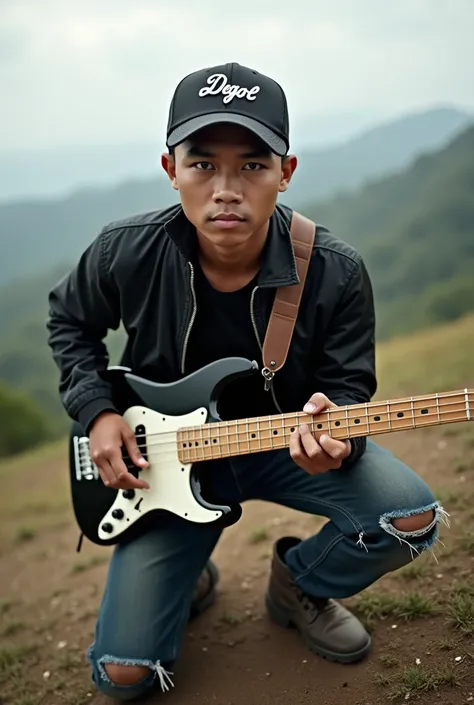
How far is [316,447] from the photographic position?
2.16 metres

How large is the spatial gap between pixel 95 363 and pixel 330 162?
5228mm

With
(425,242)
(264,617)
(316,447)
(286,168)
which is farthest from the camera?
(425,242)

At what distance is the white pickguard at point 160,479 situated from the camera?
2545 mm

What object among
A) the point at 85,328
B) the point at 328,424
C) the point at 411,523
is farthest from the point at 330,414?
the point at 85,328

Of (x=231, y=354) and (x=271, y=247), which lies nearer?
(x=271, y=247)

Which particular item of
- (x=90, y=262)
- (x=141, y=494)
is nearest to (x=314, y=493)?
(x=141, y=494)

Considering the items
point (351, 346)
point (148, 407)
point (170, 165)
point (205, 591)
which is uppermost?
point (170, 165)

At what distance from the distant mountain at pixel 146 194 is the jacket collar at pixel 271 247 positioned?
14.0 ft

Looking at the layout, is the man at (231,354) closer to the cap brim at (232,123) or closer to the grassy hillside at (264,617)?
the cap brim at (232,123)

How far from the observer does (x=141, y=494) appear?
2654 millimetres

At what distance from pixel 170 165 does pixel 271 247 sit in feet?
1.59

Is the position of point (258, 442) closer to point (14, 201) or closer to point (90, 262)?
point (90, 262)

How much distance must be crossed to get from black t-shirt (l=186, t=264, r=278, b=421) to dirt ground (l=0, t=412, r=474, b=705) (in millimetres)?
978

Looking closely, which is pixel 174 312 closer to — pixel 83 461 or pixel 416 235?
pixel 83 461
